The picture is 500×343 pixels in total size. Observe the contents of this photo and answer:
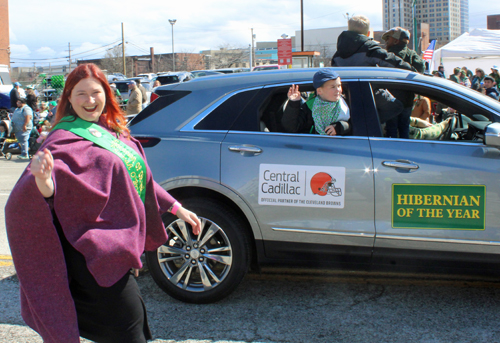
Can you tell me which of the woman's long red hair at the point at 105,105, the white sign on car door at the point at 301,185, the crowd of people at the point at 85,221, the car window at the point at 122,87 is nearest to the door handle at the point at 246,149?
the white sign on car door at the point at 301,185

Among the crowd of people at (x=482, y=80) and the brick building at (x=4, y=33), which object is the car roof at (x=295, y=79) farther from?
the brick building at (x=4, y=33)

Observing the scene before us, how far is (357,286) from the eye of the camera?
3.96m

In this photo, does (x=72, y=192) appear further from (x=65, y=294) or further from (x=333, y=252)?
(x=333, y=252)

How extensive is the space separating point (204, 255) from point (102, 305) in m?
1.48

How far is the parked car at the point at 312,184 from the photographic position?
326cm

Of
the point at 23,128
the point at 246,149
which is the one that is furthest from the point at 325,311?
the point at 23,128

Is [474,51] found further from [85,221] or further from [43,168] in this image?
[43,168]

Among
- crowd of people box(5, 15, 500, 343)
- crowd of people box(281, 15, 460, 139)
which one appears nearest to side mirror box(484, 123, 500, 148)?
crowd of people box(281, 15, 460, 139)

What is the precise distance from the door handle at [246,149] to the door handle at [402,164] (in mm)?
868

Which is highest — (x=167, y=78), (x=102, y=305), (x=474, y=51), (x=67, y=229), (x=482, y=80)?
(x=167, y=78)

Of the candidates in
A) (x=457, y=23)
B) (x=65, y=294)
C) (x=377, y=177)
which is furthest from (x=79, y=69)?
(x=457, y=23)

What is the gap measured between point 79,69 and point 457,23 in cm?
13896

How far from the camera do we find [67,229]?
6.62ft

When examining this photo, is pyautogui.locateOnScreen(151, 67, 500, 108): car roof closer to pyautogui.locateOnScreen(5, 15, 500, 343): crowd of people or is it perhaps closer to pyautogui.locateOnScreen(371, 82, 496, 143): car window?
pyautogui.locateOnScreen(371, 82, 496, 143): car window
